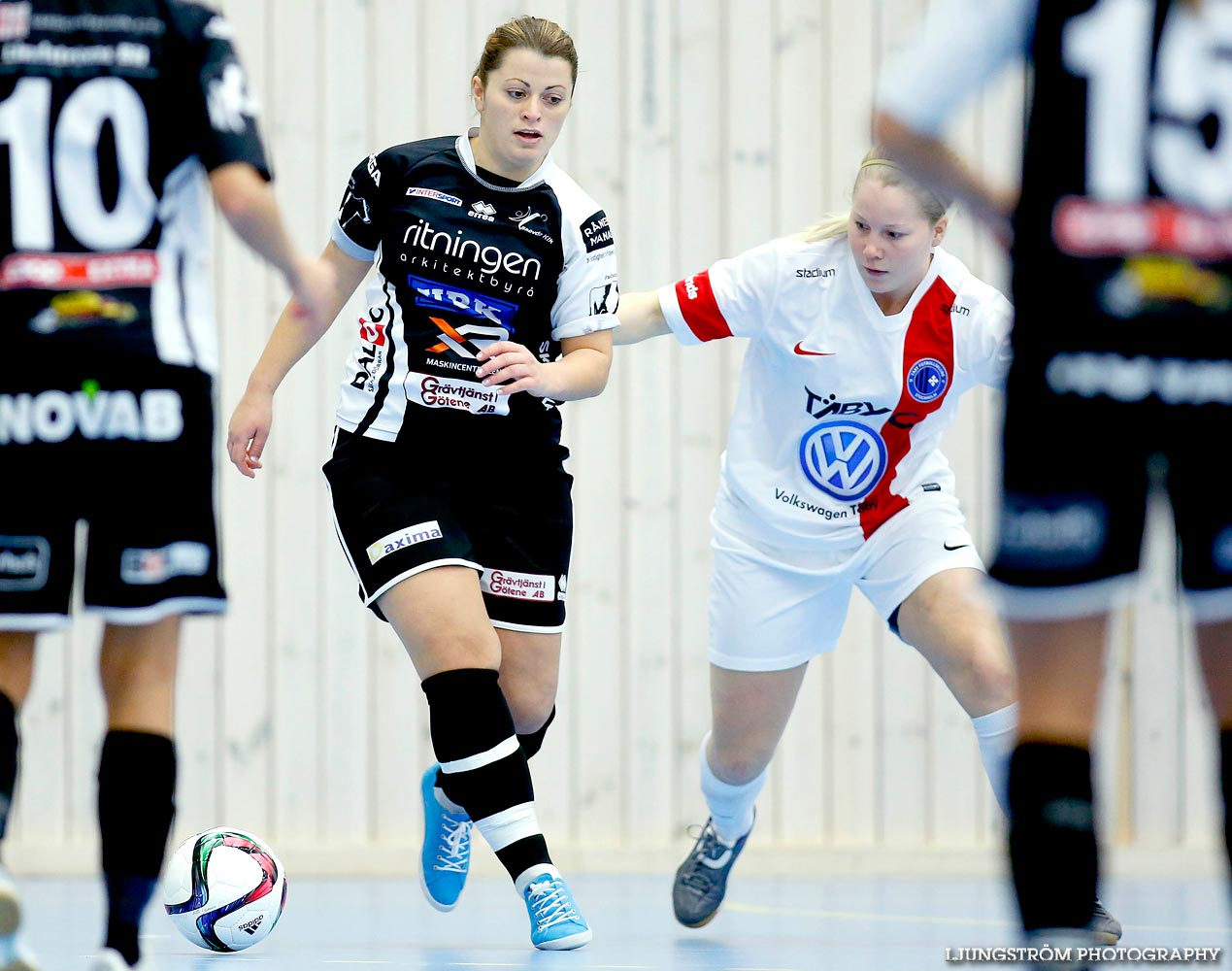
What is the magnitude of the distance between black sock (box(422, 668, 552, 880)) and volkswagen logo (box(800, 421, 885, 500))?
3.08ft

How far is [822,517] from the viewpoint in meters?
3.61

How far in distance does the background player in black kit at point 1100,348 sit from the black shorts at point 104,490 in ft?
3.86

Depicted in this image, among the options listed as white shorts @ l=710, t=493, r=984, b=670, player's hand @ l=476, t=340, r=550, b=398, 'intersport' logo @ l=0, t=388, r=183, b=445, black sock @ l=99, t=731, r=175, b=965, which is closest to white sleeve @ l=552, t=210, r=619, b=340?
player's hand @ l=476, t=340, r=550, b=398

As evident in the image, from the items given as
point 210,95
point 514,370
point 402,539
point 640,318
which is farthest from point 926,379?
point 210,95

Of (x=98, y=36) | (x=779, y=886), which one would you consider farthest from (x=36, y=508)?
(x=779, y=886)

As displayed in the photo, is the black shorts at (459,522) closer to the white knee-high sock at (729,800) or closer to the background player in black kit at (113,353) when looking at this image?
the white knee-high sock at (729,800)

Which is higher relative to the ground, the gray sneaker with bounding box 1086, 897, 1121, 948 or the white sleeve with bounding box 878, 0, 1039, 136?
the white sleeve with bounding box 878, 0, 1039, 136

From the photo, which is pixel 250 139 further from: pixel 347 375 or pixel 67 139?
pixel 347 375

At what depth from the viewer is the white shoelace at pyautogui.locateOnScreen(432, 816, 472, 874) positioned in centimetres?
371

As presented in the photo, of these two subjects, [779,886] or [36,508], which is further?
[779,886]

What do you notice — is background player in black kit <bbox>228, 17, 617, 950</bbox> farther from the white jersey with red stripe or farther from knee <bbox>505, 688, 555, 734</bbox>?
the white jersey with red stripe

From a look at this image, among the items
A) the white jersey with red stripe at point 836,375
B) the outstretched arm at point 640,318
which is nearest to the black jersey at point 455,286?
the outstretched arm at point 640,318

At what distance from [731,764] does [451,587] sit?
90 centimetres

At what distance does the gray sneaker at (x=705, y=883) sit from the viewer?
3.87 metres
